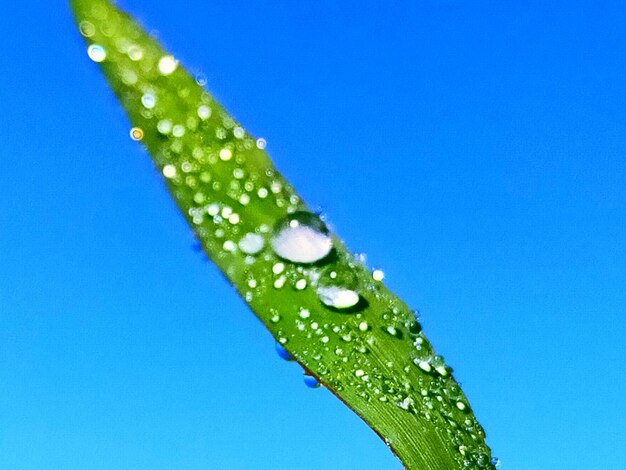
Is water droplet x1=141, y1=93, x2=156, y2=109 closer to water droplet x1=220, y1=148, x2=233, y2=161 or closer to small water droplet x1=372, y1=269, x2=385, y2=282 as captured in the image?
water droplet x1=220, y1=148, x2=233, y2=161

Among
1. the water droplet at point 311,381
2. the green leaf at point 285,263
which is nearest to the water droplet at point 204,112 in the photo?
the green leaf at point 285,263

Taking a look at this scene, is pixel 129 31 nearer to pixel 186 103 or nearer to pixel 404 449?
pixel 186 103

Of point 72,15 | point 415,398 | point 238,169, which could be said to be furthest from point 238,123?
point 415,398

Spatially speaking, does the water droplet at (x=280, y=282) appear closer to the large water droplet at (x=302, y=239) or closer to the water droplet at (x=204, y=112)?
the large water droplet at (x=302, y=239)

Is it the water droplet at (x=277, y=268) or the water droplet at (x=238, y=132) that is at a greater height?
the water droplet at (x=238, y=132)

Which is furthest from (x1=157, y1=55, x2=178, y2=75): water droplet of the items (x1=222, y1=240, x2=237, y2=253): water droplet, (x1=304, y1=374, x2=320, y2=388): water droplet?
(x1=304, y1=374, x2=320, y2=388): water droplet

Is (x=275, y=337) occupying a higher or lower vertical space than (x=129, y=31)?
lower
